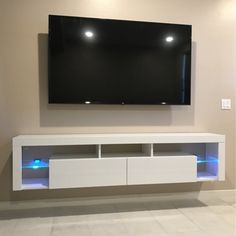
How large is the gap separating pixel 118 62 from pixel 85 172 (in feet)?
3.66

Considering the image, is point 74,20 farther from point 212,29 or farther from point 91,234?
point 91,234

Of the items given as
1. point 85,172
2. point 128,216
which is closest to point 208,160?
point 128,216

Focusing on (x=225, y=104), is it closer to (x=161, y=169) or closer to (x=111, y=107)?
(x=161, y=169)

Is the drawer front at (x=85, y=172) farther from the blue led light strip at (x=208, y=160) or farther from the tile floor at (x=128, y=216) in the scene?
the blue led light strip at (x=208, y=160)

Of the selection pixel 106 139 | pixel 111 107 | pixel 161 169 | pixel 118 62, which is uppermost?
pixel 118 62

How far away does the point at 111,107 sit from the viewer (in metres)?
3.00

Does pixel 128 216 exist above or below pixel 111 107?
below

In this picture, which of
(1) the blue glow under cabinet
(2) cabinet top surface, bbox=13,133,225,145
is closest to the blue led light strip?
(2) cabinet top surface, bbox=13,133,225,145

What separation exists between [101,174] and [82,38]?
1295 mm

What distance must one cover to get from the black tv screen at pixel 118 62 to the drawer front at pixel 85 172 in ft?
1.99

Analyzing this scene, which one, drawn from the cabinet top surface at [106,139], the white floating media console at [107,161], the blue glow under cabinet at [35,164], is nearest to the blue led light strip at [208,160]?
the white floating media console at [107,161]

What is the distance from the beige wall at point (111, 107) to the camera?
280cm

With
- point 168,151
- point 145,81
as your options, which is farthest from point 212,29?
point 168,151

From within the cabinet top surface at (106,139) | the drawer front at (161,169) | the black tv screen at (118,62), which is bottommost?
the drawer front at (161,169)
